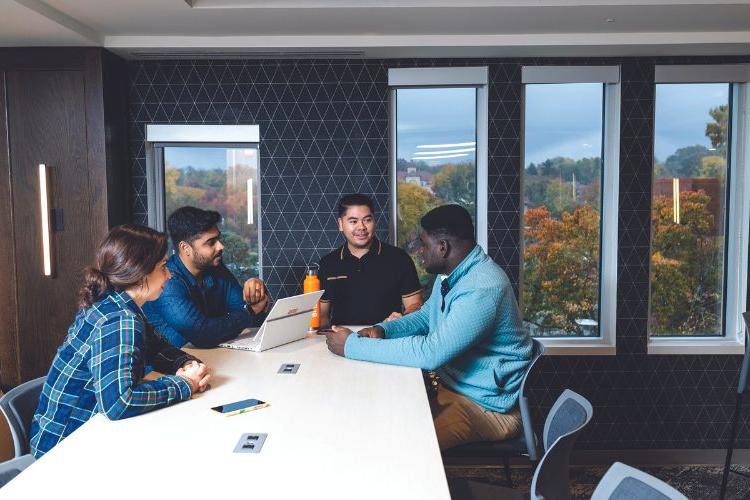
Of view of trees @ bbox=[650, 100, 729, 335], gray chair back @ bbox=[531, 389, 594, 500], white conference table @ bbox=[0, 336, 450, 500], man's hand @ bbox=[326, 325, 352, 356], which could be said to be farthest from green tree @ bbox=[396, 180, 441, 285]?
gray chair back @ bbox=[531, 389, 594, 500]

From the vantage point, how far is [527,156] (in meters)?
4.03

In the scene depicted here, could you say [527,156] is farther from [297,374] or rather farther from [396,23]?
[297,374]

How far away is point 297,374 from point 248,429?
1.67ft

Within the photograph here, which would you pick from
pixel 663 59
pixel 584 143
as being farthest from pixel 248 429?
pixel 663 59

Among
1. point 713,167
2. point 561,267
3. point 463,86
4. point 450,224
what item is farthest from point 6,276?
point 713,167

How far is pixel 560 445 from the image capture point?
1.69m

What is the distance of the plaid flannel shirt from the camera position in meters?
1.72

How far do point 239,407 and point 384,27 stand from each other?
2.26 meters

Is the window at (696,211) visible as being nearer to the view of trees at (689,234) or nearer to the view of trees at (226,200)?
the view of trees at (689,234)

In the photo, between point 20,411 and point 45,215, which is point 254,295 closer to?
point 20,411

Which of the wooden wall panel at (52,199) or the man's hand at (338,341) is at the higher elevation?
the wooden wall panel at (52,199)

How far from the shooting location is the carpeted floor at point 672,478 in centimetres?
346

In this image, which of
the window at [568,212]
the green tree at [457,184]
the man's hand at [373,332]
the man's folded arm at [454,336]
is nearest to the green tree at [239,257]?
the green tree at [457,184]

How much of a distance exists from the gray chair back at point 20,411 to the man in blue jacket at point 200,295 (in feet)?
1.87
